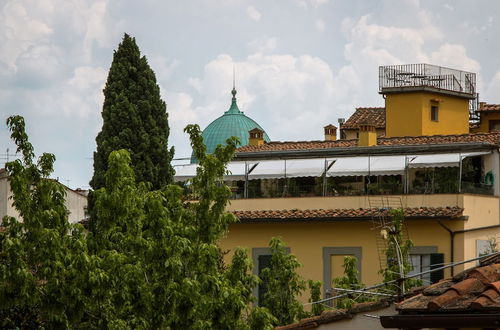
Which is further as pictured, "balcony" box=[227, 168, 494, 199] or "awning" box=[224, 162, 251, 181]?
"awning" box=[224, 162, 251, 181]

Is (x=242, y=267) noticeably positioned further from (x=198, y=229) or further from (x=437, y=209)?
(x=437, y=209)

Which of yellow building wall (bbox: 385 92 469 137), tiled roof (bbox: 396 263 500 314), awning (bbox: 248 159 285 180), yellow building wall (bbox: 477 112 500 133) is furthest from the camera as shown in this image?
yellow building wall (bbox: 477 112 500 133)

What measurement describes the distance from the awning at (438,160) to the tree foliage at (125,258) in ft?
55.3

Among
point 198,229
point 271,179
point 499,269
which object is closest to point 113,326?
point 198,229

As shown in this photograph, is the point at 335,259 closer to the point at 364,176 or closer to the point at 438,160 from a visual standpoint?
the point at 364,176

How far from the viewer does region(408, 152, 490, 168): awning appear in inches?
1471

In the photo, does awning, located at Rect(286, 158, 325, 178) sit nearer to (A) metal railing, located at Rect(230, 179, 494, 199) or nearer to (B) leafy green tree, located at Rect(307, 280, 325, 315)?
(A) metal railing, located at Rect(230, 179, 494, 199)

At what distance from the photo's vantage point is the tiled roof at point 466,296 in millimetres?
11805

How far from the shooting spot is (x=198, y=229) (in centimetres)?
2061

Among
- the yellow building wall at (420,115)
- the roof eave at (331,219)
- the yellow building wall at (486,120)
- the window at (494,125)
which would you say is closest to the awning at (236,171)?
the roof eave at (331,219)

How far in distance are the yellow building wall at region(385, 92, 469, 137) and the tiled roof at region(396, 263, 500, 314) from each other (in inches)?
1360

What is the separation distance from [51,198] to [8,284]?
1695mm

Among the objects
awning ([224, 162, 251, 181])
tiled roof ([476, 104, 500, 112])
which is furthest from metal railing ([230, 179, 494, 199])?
tiled roof ([476, 104, 500, 112])

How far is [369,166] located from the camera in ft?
126
